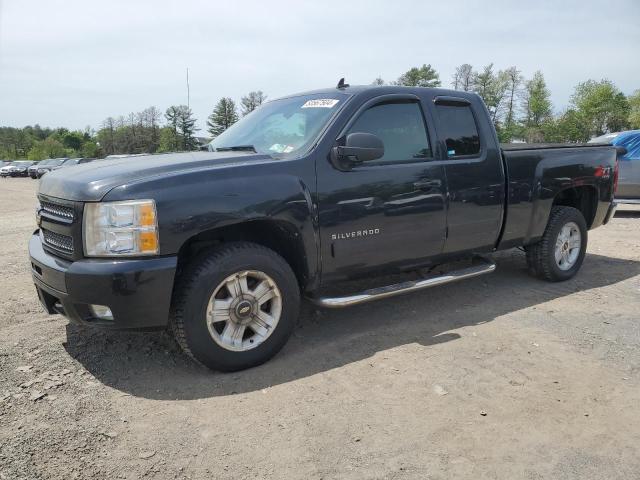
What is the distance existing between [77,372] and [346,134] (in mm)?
2501

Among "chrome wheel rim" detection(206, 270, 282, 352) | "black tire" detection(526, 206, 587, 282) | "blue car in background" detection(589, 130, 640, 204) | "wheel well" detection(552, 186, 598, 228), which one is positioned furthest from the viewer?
"blue car in background" detection(589, 130, 640, 204)

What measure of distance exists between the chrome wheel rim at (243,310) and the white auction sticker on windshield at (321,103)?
4.85 ft

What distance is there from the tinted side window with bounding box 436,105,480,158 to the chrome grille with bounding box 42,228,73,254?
3.03 m

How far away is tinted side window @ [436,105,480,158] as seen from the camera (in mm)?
4488

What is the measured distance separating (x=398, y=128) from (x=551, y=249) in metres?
2.37

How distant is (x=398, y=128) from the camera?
4219 mm

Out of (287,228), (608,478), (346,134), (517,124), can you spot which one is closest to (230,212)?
(287,228)

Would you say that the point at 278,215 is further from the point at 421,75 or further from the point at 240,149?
the point at 421,75

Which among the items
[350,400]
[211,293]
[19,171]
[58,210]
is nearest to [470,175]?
[350,400]

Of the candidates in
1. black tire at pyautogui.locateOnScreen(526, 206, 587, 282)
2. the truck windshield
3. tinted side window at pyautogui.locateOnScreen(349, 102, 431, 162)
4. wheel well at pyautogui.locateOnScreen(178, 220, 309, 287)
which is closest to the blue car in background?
black tire at pyautogui.locateOnScreen(526, 206, 587, 282)

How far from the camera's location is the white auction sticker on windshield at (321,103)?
4014 mm

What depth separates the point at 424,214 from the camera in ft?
13.7

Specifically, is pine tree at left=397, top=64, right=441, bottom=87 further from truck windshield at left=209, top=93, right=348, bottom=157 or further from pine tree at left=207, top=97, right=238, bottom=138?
truck windshield at left=209, top=93, right=348, bottom=157

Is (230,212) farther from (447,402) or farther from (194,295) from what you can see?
(447,402)
